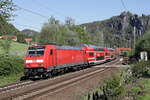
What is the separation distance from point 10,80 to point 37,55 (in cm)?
314

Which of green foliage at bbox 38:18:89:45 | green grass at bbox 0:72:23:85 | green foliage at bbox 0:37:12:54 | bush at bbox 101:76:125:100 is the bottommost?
green grass at bbox 0:72:23:85

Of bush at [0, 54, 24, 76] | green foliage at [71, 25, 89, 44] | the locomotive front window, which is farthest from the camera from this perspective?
green foliage at [71, 25, 89, 44]

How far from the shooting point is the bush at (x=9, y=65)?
1955 centimetres

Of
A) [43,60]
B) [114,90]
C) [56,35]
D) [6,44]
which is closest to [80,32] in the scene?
[56,35]

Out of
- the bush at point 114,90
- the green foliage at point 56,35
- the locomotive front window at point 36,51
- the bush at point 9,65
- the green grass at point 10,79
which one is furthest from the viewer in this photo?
the green foliage at point 56,35

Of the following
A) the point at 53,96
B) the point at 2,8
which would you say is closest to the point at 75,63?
the point at 2,8

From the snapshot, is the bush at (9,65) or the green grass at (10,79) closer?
the green grass at (10,79)

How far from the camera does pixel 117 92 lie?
9.78 m

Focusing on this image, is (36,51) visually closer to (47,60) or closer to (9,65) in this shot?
(47,60)

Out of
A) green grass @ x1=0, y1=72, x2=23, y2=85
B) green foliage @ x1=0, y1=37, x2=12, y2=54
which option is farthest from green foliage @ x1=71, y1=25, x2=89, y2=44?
green grass @ x1=0, y1=72, x2=23, y2=85

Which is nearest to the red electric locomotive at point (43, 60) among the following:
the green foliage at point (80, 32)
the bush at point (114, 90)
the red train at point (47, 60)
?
the red train at point (47, 60)

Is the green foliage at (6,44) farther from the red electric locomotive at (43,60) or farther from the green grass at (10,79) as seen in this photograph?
the red electric locomotive at (43,60)

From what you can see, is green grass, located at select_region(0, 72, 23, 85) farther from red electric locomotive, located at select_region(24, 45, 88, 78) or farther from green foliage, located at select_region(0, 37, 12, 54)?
green foliage, located at select_region(0, 37, 12, 54)

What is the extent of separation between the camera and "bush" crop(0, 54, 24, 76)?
19547 millimetres
